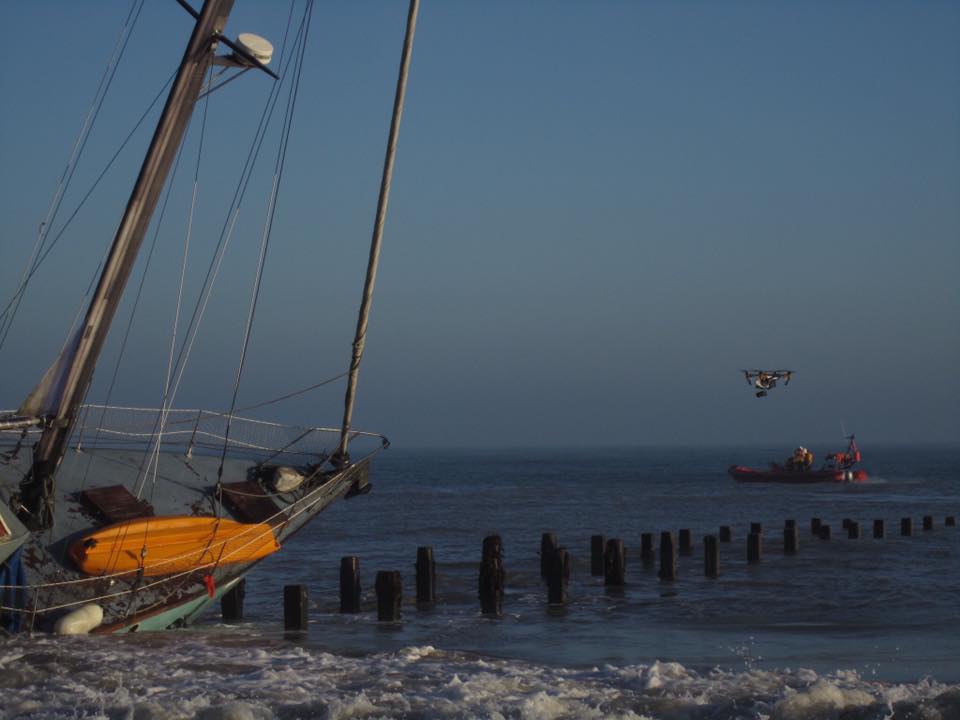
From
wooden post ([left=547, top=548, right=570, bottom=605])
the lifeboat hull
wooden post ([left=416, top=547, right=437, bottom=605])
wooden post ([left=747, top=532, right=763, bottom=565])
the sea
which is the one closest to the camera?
the sea

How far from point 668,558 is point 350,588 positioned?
11418mm

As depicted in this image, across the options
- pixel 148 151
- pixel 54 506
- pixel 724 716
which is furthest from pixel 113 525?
pixel 724 716

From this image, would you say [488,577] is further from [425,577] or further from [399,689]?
[399,689]

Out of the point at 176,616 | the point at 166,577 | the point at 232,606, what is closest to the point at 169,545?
the point at 166,577

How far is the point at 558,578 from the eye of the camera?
2850cm

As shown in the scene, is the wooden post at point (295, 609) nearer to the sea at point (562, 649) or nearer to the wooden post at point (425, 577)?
the sea at point (562, 649)

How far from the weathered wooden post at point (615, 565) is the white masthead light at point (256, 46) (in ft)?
54.3

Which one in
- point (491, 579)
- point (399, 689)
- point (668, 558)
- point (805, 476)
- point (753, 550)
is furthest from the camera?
point (805, 476)

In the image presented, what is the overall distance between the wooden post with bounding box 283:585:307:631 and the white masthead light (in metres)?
9.98

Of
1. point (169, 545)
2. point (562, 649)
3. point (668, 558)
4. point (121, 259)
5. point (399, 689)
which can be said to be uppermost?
point (121, 259)

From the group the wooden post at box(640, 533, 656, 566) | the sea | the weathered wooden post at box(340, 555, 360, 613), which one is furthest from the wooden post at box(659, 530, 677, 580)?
the weathered wooden post at box(340, 555, 360, 613)

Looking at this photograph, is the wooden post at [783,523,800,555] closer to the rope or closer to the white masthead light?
the rope

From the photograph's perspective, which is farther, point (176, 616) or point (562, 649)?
point (562, 649)

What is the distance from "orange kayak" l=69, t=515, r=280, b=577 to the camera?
18906 mm
